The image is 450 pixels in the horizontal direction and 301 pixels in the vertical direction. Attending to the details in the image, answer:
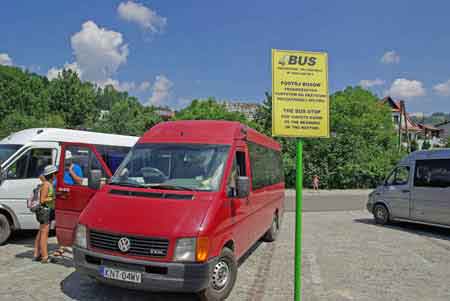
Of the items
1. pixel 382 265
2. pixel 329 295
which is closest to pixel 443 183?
pixel 382 265

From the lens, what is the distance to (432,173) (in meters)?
10.2

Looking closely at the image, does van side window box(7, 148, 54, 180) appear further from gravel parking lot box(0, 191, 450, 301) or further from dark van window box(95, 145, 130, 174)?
gravel parking lot box(0, 191, 450, 301)

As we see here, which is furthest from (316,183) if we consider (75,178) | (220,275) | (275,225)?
(220,275)

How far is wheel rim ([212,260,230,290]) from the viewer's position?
471 cm

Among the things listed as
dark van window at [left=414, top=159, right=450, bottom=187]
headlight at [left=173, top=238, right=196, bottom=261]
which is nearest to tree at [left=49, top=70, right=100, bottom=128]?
dark van window at [left=414, top=159, right=450, bottom=187]

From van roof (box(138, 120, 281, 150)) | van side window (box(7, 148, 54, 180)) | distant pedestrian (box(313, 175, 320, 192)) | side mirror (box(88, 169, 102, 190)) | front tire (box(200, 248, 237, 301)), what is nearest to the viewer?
front tire (box(200, 248, 237, 301))

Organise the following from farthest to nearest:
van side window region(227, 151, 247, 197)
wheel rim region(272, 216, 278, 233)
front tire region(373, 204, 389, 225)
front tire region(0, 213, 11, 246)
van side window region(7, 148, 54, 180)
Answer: front tire region(373, 204, 389, 225) < wheel rim region(272, 216, 278, 233) < van side window region(7, 148, 54, 180) < front tire region(0, 213, 11, 246) < van side window region(227, 151, 247, 197)

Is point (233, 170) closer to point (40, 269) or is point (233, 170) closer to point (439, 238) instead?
point (40, 269)

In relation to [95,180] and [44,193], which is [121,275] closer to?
[95,180]

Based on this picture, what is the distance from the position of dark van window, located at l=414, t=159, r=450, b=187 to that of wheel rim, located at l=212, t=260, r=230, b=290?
7.78m

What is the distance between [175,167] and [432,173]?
830cm

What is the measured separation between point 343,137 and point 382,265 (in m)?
22.7

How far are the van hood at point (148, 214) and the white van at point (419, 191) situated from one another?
8.07 m

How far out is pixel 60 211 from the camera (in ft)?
20.8
